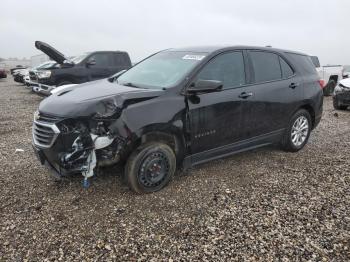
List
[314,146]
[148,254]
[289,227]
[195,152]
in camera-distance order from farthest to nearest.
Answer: [314,146]
[195,152]
[289,227]
[148,254]

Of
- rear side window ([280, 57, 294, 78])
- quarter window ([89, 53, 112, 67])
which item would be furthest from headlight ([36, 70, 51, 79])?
rear side window ([280, 57, 294, 78])

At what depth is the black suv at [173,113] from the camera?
3297 mm

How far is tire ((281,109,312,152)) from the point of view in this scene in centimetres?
518

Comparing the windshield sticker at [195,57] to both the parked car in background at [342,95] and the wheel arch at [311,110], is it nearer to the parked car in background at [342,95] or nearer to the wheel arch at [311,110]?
the wheel arch at [311,110]

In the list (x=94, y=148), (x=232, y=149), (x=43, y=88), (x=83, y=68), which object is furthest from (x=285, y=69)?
(x=43, y=88)

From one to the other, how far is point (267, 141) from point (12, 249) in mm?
3686

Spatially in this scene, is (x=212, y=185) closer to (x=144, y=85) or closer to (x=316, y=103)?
(x=144, y=85)

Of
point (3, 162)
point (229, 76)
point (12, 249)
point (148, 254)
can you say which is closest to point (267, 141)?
point (229, 76)

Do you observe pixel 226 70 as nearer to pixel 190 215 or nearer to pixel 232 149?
pixel 232 149

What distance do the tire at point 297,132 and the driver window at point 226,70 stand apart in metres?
1.38

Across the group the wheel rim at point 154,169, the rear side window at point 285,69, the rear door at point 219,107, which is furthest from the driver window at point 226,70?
the wheel rim at point 154,169

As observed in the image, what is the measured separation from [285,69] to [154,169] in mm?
2880

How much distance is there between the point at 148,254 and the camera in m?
2.72

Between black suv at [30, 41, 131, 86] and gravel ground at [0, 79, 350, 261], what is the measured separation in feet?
19.9
